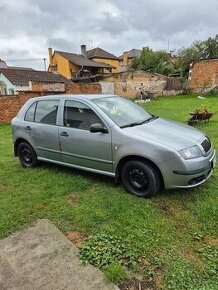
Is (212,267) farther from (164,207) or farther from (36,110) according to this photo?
(36,110)

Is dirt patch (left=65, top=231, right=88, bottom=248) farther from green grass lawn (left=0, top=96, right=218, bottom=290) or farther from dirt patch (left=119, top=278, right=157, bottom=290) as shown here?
dirt patch (left=119, top=278, right=157, bottom=290)

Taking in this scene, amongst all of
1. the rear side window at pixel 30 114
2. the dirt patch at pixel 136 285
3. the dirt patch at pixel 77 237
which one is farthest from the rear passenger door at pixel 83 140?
the dirt patch at pixel 136 285

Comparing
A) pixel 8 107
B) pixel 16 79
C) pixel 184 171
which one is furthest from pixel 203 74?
pixel 184 171

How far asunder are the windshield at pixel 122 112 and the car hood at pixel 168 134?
19 centimetres

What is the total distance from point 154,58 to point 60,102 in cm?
3829

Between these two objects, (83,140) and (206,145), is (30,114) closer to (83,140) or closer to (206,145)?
(83,140)

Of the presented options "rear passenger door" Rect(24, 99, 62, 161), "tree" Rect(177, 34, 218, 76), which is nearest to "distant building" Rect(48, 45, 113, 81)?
"tree" Rect(177, 34, 218, 76)

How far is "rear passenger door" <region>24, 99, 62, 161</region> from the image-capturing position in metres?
4.95

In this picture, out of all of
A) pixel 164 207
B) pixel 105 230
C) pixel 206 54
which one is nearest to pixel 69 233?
pixel 105 230

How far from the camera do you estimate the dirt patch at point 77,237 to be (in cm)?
309

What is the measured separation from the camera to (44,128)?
505 cm

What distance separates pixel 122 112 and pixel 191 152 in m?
1.48

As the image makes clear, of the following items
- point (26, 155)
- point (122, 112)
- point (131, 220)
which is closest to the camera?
point (131, 220)

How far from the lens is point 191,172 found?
11.8 ft
